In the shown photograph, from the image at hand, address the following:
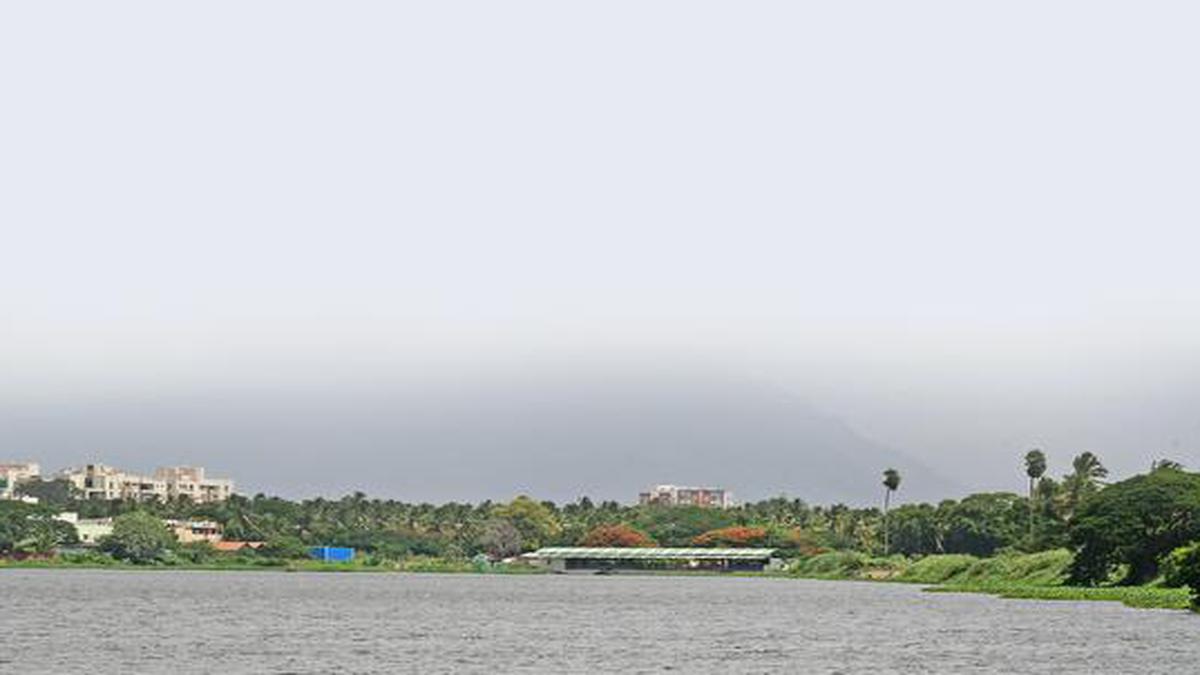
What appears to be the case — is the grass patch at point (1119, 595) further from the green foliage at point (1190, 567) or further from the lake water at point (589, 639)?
the green foliage at point (1190, 567)

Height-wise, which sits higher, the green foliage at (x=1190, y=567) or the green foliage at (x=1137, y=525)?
the green foliage at (x=1137, y=525)

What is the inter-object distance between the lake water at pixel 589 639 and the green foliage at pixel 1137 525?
6505mm

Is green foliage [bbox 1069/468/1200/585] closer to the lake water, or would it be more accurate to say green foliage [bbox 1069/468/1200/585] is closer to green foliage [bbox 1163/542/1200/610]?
the lake water

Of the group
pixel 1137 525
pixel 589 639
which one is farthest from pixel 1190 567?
pixel 589 639

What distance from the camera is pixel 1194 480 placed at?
7441 inches

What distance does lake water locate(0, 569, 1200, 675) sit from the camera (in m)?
104

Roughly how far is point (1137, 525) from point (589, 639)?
70.3 m

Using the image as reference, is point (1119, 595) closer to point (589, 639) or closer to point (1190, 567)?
point (1190, 567)

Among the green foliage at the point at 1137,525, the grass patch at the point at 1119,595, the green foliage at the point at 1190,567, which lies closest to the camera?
the green foliage at the point at 1190,567

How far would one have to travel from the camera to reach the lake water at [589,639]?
10381 centimetres

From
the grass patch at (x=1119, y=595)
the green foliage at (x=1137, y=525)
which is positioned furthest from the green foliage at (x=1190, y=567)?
the green foliage at (x=1137, y=525)

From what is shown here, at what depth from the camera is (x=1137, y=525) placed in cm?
18162

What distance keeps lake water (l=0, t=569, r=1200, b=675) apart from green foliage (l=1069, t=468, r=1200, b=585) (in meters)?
6.51

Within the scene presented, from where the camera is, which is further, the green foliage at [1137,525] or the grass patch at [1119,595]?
the green foliage at [1137,525]
